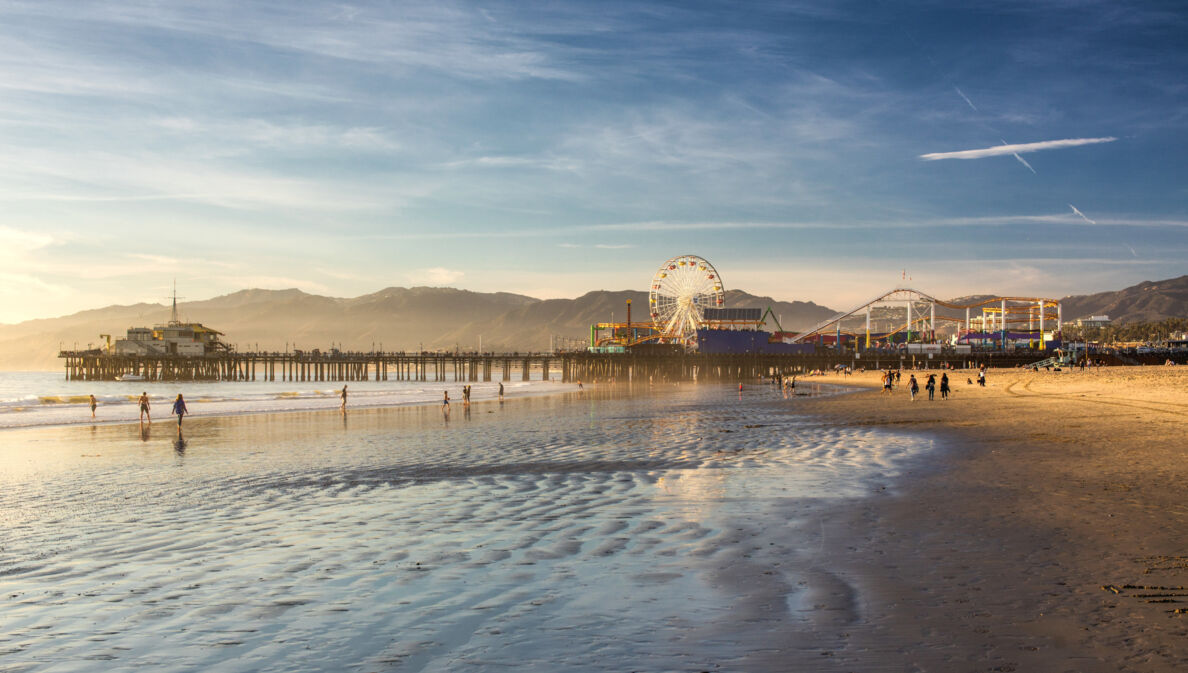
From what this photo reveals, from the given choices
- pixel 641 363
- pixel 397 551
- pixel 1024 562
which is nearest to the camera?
pixel 1024 562

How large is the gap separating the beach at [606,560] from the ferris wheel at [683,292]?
10461 cm

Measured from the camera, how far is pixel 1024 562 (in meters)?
7.91

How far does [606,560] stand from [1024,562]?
14.8 feet

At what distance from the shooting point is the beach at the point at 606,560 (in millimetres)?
5625

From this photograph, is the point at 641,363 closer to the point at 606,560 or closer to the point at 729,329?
the point at 729,329

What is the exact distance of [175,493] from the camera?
44.5 feet

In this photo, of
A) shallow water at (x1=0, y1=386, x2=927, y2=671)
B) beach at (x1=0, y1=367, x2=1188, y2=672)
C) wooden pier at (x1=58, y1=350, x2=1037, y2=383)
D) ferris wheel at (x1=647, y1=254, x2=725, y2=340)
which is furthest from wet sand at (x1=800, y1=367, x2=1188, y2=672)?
ferris wheel at (x1=647, y1=254, x2=725, y2=340)

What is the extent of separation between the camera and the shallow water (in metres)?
5.79

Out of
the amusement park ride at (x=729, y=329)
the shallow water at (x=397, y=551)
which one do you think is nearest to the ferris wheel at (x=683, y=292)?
the amusement park ride at (x=729, y=329)

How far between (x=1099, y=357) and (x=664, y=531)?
108192mm

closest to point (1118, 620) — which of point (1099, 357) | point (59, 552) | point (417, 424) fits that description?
point (59, 552)

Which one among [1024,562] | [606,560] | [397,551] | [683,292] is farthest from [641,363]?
[1024,562]

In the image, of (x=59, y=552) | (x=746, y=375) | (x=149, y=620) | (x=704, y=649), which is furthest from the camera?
(x=746, y=375)

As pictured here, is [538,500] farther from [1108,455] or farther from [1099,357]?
[1099,357]
